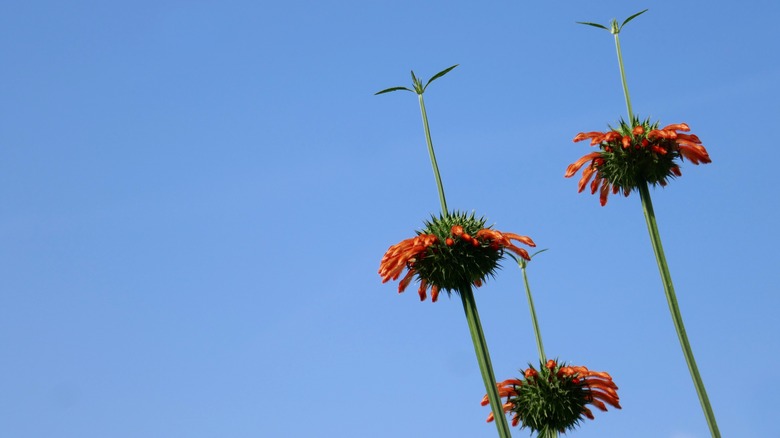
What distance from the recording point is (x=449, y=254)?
20.8 m

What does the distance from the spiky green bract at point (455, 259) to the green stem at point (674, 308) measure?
318 cm

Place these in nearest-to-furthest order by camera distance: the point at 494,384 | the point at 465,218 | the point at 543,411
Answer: the point at 494,384
the point at 465,218
the point at 543,411

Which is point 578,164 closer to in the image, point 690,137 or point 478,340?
point 690,137

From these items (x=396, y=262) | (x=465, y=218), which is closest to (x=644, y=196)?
(x=465, y=218)

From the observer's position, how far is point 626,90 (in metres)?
22.6

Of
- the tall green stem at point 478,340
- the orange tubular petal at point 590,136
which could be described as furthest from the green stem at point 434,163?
the orange tubular petal at point 590,136

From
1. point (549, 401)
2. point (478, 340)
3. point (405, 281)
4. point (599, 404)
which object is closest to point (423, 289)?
point (405, 281)

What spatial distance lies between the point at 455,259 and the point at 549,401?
4726 mm

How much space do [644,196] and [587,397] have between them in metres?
4.68

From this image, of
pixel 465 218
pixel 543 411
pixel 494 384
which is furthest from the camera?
pixel 543 411

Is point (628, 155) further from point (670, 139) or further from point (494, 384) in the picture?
point (494, 384)

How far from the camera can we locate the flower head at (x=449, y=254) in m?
20.8

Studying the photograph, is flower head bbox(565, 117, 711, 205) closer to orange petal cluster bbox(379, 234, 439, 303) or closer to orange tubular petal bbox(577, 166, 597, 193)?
orange tubular petal bbox(577, 166, 597, 193)

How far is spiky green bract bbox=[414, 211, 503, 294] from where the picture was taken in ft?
68.3
